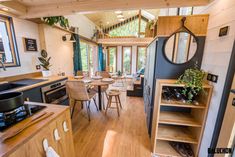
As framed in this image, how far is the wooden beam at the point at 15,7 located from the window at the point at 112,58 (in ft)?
22.2

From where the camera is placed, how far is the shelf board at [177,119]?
1.55 m

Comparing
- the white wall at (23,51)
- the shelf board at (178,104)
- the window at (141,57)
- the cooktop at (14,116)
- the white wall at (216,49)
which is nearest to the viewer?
the cooktop at (14,116)

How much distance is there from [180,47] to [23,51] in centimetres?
282

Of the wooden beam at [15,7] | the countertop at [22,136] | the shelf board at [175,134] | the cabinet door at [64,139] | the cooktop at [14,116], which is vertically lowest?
the shelf board at [175,134]

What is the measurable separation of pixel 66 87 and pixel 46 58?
911 millimetres

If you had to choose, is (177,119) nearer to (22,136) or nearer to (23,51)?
(22,136)

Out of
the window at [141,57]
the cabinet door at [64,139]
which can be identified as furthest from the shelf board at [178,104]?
the window at [141,57]

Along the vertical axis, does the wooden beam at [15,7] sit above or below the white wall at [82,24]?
below

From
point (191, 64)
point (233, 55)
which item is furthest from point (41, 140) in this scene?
point (191, 64)

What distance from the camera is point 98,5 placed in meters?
1.81

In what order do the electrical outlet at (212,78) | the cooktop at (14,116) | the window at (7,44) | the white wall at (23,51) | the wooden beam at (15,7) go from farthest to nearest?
the white wall at (23,51) → the window at (7,44) → the wooden beam at (15,7) → the electrical outlet at (212,78) → the cooktop at (14,116)

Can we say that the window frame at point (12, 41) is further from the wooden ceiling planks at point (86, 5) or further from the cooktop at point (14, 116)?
the cooktop at point (14, 116)

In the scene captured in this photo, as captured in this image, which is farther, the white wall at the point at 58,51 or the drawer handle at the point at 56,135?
the white wall at the point at 58,51

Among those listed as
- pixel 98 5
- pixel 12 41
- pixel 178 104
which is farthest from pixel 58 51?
pixel 178 104
